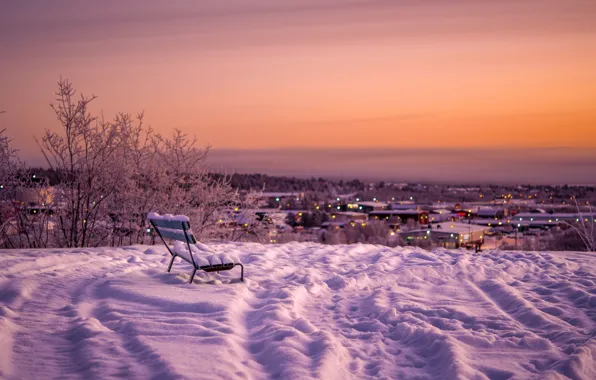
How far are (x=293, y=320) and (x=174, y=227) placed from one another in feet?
7.99

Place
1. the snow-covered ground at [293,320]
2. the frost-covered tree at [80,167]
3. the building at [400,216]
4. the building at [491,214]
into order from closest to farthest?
the snow-covered ground at [293,320], the frost-covered tree at [80,167], the building at [400,216], the building at [491,214]

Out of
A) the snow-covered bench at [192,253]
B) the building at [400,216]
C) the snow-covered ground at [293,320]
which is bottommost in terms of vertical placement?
the building at [400,216]

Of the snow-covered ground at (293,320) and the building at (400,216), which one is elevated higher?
the snow-covered ground at (293,320)

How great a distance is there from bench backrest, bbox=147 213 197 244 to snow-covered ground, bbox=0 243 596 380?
59 cm

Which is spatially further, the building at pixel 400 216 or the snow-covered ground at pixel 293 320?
the building at pixel 400 216

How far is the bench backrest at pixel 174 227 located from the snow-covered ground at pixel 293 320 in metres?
0.59

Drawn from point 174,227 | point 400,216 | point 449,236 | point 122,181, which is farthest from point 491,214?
point 174,227

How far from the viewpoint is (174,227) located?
262 inches

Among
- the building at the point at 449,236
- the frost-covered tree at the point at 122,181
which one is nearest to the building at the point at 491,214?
the building at the point at 449,236

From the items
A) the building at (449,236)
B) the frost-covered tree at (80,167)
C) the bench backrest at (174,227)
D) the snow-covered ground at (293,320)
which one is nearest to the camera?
the snow-covered ground at (293,320)

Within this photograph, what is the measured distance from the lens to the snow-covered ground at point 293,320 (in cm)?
392

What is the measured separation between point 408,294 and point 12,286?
4.84 metres

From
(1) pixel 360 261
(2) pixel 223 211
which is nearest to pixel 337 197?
(2) pixel 223 211

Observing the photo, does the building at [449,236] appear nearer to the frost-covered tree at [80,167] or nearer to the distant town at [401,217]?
the distant town at [401,217]
